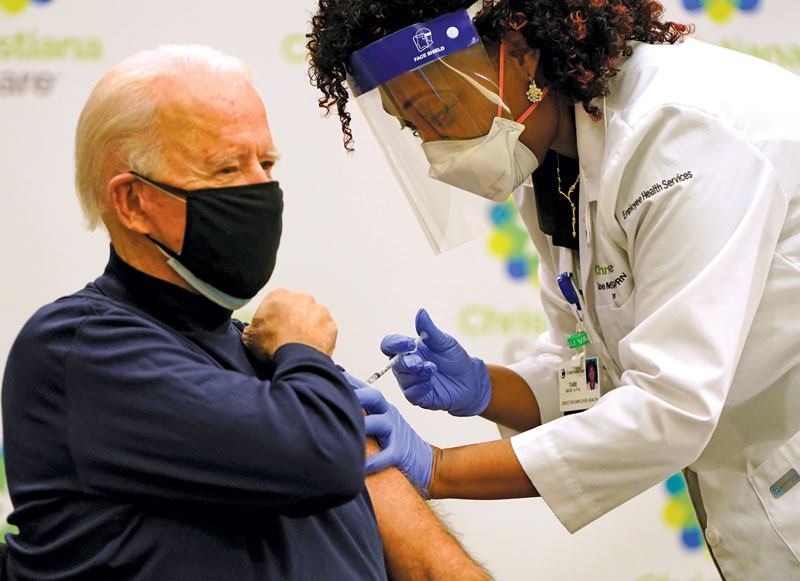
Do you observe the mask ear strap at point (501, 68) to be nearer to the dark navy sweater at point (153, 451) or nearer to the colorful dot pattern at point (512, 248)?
the dark navy sweater at point (153, 451)

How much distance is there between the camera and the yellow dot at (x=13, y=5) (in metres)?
2.46

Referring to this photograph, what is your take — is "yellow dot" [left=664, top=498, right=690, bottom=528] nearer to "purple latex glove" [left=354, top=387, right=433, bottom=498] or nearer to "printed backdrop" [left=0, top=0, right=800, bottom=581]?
"printed backdrop" [left=0, top=0, right=800, bottom=581]

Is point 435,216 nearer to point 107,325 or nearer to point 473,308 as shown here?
point 473,308

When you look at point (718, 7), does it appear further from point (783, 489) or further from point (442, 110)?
point (783, 489)

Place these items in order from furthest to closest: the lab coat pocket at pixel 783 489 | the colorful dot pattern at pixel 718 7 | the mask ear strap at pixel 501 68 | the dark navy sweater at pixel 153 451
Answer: the colorful dot pattern at pixel 718 7
the mask ear strap at pixel 501 68
the lab coat pocket at pixel 783 489
the dark navy sweater at pixel 153 451

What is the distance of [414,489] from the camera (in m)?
1.44

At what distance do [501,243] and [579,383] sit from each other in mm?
769

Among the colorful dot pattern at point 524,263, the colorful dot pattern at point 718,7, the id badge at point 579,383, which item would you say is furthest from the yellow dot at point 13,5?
the colorful dot pattern at point 718,7

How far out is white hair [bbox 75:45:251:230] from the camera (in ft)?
3.58

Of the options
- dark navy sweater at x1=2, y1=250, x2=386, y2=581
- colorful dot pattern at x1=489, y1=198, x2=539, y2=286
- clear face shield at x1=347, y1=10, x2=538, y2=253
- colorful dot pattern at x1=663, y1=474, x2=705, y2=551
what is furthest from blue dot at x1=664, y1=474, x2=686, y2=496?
dark navy sweater at x1=2, y1=250, x2=386, y2=581

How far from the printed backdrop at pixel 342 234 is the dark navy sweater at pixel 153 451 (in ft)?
4.81

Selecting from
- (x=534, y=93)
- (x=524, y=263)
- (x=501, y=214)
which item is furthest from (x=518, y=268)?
(x=534, y=93)

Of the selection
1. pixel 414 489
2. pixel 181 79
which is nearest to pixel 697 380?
pixel 414 489

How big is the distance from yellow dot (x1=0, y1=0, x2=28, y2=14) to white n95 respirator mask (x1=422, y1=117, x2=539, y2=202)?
1.39 metres
